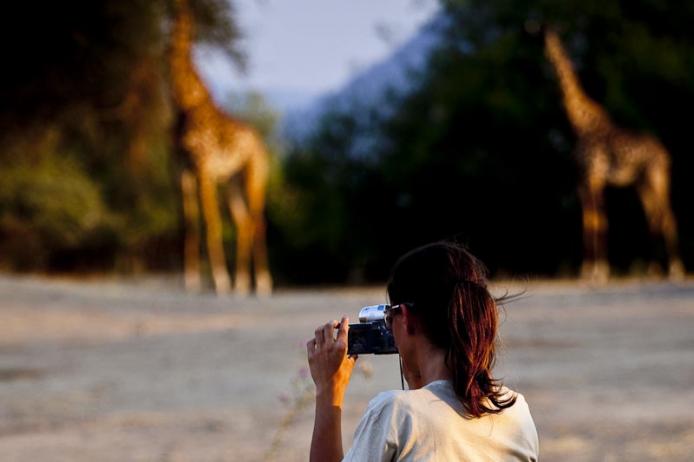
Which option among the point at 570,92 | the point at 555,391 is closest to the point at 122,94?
the point at 570,92

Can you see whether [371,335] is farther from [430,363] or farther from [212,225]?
[212,225]

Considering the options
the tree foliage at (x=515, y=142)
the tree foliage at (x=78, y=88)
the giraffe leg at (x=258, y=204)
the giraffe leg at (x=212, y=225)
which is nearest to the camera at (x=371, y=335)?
the tree foliage at (x=78, y=88)

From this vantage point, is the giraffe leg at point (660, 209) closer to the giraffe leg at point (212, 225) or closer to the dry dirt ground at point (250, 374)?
the dry dirt ground at point (250, 374)

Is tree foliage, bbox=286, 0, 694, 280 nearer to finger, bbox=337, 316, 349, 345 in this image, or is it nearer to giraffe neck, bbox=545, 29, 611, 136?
giraffe neck, bbox=545, 29, 611, 136

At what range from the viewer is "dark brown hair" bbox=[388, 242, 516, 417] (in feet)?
6.70

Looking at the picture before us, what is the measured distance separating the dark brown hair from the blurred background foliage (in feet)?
38.1

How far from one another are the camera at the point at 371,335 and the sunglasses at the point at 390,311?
0.02 meters

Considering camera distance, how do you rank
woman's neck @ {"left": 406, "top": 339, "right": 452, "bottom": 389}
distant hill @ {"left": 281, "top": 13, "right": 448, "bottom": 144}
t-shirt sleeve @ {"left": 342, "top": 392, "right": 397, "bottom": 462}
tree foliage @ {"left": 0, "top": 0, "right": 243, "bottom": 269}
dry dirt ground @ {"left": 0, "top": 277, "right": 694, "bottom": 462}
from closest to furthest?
t-shirt sleeve @ {"left": 342, "top": 392, "right": 397, "bottom": 462} → woman's neck @ {"left": 406, "top": 339, "right": 452, "bottom": 389} → dry dirt ground @ {"left": 0, "top": 277, "right": 694, "bottom": 462} → tree foliage @ {"left": 0, "top": 0, "right": 243, "bottom": 269} → distant hill @ {"left": 281, "top": 13, "right": 448, "bottom": 144}

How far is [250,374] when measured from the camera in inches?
299

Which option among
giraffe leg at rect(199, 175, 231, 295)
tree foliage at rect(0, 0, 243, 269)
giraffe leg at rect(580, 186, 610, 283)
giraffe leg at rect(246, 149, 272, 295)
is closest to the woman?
tree foliage at rect(0, 0, 243, 269)

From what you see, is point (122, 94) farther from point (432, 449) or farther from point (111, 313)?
point (432, 449)

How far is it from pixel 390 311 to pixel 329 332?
0.16 meters

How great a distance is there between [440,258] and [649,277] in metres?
15.7

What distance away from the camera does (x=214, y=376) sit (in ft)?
24.8
